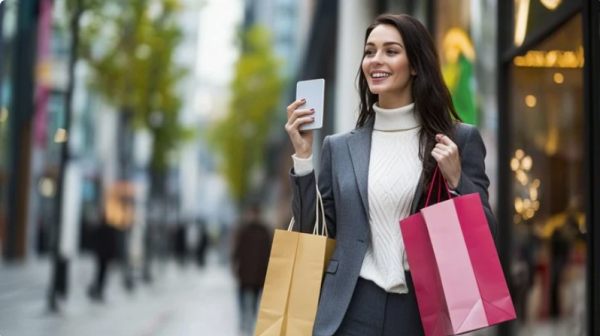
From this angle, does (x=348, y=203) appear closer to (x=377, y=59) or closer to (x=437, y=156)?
(x=437, y=156)

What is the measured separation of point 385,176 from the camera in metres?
2.67

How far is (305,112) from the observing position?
2.76 meters

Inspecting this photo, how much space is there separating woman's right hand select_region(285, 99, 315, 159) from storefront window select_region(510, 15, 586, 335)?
14.4 feet

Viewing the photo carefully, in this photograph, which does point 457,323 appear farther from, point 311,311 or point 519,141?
point 519,141

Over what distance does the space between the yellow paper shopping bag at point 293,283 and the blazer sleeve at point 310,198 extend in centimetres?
3

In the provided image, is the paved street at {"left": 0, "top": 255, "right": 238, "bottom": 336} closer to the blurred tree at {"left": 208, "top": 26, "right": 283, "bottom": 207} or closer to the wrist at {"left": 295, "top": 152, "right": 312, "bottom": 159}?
the wrist at {"left": 295, "top": 152, "right": 312, "bottom": 159}

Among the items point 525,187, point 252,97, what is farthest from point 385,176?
point 252,97

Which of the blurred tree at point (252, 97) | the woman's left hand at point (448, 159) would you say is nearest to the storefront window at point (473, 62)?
the woman's left hand at point (448, 159)

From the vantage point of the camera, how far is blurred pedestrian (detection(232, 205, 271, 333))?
38.1 ft

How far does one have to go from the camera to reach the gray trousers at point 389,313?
2.59m

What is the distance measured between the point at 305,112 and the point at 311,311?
67cm

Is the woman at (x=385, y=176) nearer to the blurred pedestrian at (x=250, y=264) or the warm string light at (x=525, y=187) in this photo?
the warm string light at (x=525, y=187)

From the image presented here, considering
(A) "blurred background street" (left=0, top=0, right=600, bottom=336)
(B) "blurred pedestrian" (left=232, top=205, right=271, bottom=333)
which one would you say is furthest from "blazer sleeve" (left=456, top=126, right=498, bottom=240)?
(B) "blurred pedestrian" (left=232, top=205, right=271, bottom=333)

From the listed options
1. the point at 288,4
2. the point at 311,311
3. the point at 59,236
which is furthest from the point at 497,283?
the point at 288,4
